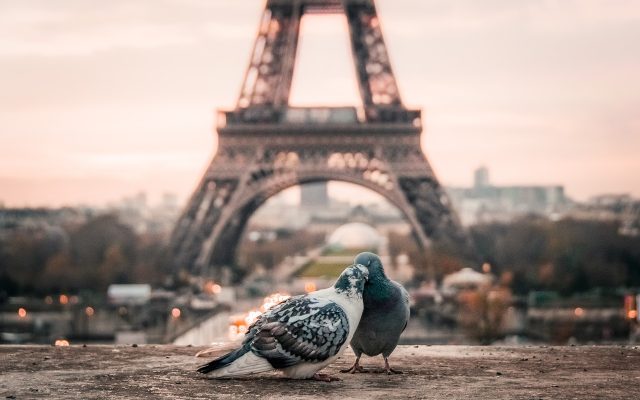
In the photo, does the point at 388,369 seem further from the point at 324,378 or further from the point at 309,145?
the point at 309,145

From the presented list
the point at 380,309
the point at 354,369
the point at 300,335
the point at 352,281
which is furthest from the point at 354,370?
the point at 300,335

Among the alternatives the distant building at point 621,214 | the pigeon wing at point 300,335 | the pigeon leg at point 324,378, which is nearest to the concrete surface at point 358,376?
the pigeon leg at point 324,378

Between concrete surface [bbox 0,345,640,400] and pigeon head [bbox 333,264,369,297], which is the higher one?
pigeon head [bbox 333,264,369,297]

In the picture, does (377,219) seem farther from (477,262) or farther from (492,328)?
(492,328)

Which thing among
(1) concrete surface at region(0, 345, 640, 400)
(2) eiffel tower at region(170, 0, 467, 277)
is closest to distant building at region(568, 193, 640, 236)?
(2) eiffel tower at region(170, 0, 467, 277)

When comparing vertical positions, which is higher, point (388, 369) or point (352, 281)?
point (352, 281)

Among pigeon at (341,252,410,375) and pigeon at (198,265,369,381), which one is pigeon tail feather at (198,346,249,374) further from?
pigeon at (341,252,410,375)

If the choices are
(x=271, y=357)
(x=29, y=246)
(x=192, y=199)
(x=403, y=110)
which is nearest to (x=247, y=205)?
(x=192, y=199)
